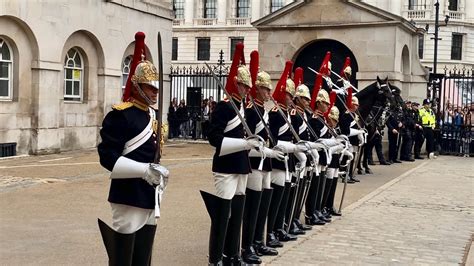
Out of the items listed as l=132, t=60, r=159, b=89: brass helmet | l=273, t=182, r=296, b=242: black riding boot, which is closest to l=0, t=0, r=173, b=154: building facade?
l=273, t=182, r=296, b=242: black riding boot

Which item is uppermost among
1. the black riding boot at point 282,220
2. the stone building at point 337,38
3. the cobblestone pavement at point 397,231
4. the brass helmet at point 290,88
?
the stone building at point 337,38

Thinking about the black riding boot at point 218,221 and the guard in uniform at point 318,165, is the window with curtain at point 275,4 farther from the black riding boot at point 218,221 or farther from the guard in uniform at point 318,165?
the black riding boot at point 218,221

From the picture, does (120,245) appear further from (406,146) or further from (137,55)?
(406,146)

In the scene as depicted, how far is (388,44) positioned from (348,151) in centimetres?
984

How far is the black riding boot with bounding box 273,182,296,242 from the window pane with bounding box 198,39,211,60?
2308 inches

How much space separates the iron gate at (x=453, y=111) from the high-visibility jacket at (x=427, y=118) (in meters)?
0.90

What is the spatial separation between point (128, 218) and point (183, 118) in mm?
21153

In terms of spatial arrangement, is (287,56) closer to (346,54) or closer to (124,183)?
(346,54)

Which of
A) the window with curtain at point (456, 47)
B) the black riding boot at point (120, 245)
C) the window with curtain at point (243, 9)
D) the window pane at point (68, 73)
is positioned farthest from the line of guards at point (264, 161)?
the window with curtain at point (243, 9)

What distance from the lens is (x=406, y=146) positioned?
20.4 metres

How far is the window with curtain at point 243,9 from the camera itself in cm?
6519

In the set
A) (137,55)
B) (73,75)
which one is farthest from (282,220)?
(73,75)

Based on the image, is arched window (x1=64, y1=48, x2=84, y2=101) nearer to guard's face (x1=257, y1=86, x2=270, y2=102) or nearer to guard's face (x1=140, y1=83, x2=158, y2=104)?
guard's face (x1=257, y1=86, x2=270, y2=102)

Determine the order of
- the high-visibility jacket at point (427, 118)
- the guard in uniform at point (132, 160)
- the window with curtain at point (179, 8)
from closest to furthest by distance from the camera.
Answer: the guard in uniform at point (132, 160)
the high-visibility jacket at point (427, 118)
the window with curtain at point (179, 8)
